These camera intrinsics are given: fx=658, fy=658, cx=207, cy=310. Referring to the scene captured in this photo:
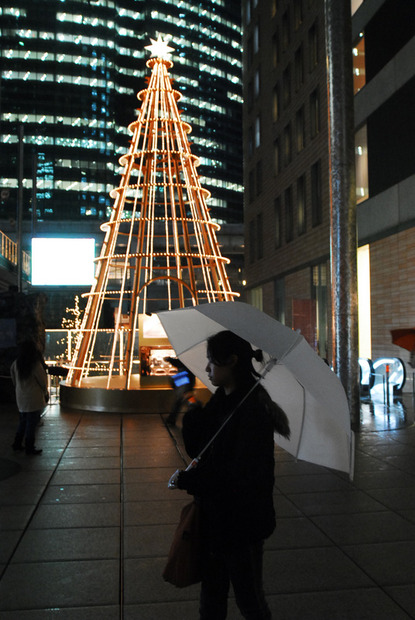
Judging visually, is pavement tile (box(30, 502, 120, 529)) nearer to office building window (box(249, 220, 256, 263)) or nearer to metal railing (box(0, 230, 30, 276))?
metal railing (box(0, 230, 30, 276))

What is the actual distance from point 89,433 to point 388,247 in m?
14.0

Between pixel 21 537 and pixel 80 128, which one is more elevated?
pixel 80 128

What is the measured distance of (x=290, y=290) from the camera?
32.6 m

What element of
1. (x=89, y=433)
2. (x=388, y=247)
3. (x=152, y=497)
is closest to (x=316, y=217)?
(x=388, y=247)

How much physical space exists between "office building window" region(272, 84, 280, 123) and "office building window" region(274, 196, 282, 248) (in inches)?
174

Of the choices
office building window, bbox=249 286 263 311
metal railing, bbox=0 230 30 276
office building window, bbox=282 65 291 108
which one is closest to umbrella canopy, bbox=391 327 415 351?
metal railing, bbox=0 230 30 276

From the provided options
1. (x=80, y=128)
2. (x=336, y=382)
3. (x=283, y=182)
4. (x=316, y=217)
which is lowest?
(x=336, y=382)

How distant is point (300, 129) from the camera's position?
3136 cm

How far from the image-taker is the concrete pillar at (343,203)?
467 inches

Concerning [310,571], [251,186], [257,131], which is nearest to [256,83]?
[257,131]

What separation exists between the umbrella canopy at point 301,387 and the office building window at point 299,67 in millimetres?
29670

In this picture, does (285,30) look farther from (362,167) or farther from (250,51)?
(362,167)

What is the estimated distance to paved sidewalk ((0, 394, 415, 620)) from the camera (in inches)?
163

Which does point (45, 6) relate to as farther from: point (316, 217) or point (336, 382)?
point (336, 382)
